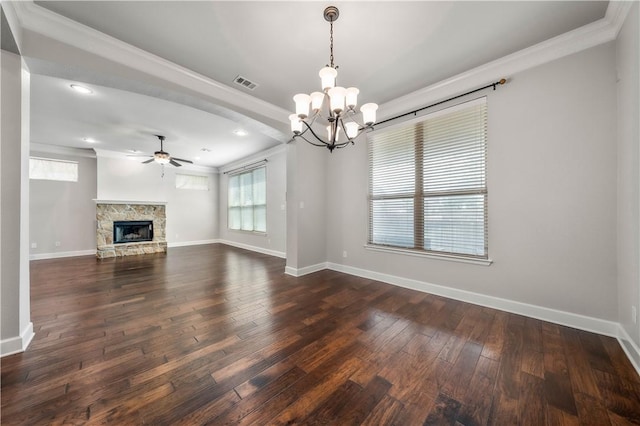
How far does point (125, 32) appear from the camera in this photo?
2.08m

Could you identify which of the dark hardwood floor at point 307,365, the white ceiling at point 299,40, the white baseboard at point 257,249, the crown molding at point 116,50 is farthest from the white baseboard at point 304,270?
the crown molding at point 116,50

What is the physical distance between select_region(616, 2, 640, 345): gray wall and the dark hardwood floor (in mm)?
467

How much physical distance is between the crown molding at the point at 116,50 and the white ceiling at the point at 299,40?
5 centimetres

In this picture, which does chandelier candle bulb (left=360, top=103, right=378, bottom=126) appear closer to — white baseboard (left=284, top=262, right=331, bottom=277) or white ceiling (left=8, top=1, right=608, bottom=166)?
white ceiling (left=8, top=1, right=608, bottom=166)

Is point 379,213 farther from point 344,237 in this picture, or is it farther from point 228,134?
point 228,134

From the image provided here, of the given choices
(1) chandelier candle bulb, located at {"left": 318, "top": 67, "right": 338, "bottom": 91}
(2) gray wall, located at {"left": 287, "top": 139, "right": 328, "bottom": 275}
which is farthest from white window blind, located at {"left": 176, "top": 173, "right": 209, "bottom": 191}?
(1) chandelier candle bulb, located at {"left": 318, "top": 67, "right": 338, "bottom": 91}

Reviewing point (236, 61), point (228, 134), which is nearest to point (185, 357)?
point (236, 61)

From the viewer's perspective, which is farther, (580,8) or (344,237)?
(344,237)

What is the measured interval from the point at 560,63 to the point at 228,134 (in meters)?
5.03

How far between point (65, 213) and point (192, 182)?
10.4 ft

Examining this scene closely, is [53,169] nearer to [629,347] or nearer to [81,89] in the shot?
[81,89]

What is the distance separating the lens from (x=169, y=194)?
739 cm

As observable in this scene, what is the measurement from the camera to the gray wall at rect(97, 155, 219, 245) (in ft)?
20.3

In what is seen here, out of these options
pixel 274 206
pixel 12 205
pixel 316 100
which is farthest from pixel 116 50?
pixel 274 206
